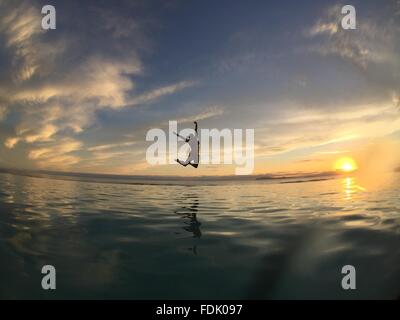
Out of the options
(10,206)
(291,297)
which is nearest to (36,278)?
Result: (291,297)

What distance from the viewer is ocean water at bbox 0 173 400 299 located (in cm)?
649

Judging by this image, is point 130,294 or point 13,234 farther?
point 13,234

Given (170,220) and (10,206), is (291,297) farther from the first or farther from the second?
(10,206)

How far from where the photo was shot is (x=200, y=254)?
27.4 ft

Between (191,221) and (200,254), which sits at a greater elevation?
(191,221)

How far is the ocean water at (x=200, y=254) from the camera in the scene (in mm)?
6492

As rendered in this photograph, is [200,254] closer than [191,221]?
Yes

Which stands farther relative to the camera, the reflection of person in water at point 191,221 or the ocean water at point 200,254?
the reflection of person in water at point 191,221

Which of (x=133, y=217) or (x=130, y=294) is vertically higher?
(x=133, y=217)

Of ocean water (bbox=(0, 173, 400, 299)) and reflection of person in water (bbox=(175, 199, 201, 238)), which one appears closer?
ocean water (bbox=(0, 173, 400, 299))
